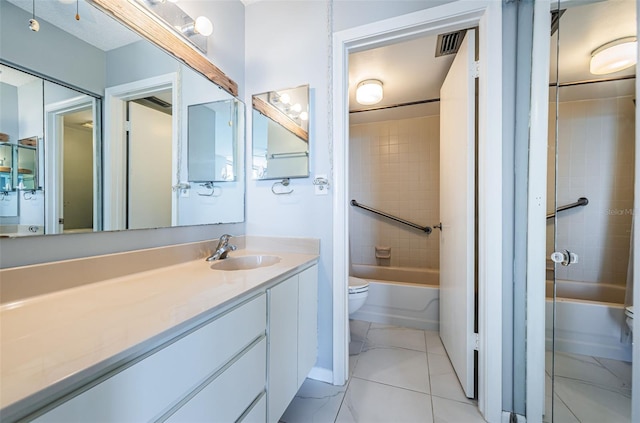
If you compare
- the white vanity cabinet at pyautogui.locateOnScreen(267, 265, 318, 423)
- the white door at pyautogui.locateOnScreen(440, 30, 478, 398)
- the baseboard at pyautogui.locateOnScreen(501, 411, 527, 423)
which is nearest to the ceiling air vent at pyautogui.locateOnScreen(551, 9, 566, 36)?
the white door at pyautogui.locateOnScreen(440, 30, 478, 398)

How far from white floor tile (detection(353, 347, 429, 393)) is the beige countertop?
3.54ft

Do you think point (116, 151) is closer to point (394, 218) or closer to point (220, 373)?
point (220, 373)

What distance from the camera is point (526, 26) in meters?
1.14

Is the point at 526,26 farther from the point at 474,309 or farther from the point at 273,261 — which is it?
the point at 273,261

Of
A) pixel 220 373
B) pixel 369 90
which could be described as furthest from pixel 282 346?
pixel 369 90

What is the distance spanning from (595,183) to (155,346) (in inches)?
72.4

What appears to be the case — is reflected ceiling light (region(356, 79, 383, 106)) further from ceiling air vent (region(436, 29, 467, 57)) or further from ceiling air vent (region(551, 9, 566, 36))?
ceiling air vent (region(551, 9, 566, 36))

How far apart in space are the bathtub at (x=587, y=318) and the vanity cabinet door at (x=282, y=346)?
1208 mm

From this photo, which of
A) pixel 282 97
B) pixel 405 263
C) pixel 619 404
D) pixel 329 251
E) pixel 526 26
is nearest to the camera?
pixel 619 404

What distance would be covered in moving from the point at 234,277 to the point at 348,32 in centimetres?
147

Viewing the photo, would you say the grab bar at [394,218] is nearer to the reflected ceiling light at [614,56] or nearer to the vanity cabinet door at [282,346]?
the reflected ceiling light at [614,56]

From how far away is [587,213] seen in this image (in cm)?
116

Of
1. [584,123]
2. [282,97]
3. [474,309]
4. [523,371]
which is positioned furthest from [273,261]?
[584,123]

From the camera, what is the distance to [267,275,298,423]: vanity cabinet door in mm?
959
